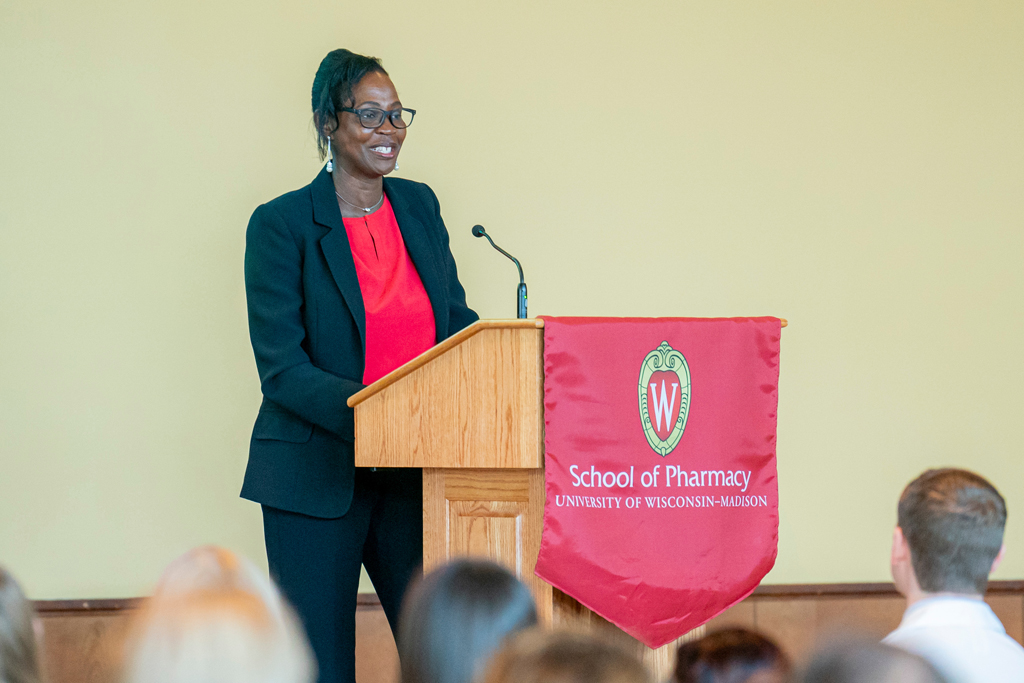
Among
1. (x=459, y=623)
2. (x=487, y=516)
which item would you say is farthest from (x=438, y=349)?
(x=459, y=623)

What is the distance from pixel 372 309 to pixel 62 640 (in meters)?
2.17

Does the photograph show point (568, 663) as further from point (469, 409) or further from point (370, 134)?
point (370, 134)

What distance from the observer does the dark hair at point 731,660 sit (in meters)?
1.19

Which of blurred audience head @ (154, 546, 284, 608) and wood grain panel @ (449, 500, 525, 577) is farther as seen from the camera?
wood grain panel @ (449, 500, 525, 577)

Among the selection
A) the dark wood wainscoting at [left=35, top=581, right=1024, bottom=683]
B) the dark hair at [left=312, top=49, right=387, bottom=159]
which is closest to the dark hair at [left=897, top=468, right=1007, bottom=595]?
the dark hair at [left=312, top=49, right=387, bottom=159]

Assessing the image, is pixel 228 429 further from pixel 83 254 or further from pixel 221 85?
pixel 221 85

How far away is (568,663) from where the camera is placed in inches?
31.1

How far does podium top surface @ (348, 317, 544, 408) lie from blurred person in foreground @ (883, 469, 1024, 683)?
2.57 feet

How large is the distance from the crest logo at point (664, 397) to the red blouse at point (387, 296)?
61 cm

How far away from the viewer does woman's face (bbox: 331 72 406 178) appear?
7.56 ft

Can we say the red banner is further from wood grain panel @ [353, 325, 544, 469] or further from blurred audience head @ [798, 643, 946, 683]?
blurred audience head @ [798, 643, 946, 683]

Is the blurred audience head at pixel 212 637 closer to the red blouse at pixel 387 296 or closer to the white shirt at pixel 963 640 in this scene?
the white shirt at pixel 963 640

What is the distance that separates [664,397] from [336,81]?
1086 millimetres

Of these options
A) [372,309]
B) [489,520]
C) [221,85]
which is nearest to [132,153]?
[221,85]
